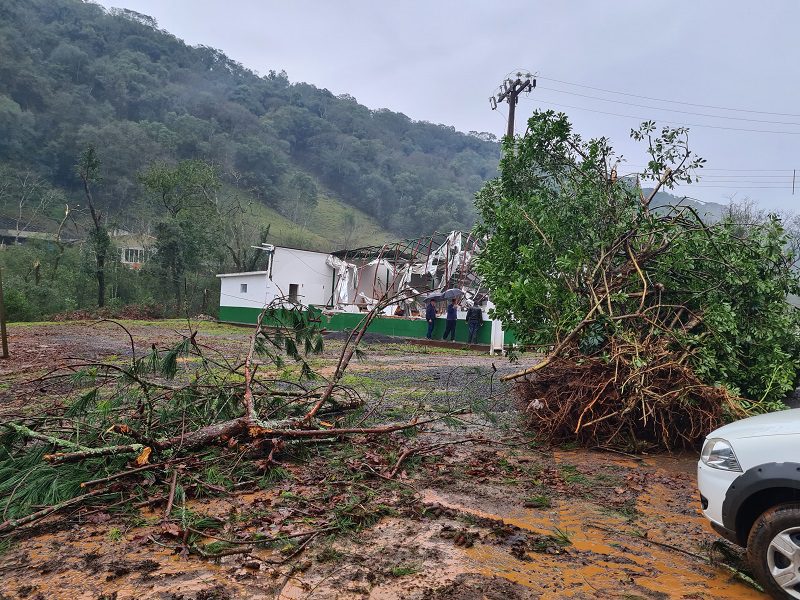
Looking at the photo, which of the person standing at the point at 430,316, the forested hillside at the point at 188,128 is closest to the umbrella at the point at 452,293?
the person standing at the point at 430,316

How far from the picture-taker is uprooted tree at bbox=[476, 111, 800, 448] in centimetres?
628

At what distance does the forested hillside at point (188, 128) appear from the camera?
5688 centimetres

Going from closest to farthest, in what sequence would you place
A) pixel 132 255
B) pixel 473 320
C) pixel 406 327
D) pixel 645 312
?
1. pixel 645 312
2. pixel 473 320
3. pixel 406 327
4. pixel 132 255

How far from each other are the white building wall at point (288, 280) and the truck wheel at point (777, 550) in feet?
92.2

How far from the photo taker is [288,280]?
103 ft

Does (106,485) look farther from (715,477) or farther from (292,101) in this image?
(292,101)

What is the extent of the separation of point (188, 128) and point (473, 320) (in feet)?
189

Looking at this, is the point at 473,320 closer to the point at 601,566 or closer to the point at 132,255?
the point at 601,566

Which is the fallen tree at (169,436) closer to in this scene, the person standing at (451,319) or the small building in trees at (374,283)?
the small building in trees at (374,283)

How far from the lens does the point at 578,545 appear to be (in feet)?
12.6

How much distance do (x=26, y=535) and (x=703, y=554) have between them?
4425mm

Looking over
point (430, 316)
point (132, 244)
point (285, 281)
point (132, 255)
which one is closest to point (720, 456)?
point (430, 316)

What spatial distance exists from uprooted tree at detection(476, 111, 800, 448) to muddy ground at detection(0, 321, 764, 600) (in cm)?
61

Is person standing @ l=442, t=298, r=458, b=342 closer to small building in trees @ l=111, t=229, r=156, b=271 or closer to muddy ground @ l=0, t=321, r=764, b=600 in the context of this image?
muddy ground @ l=0, t=321, r=764, b=600
